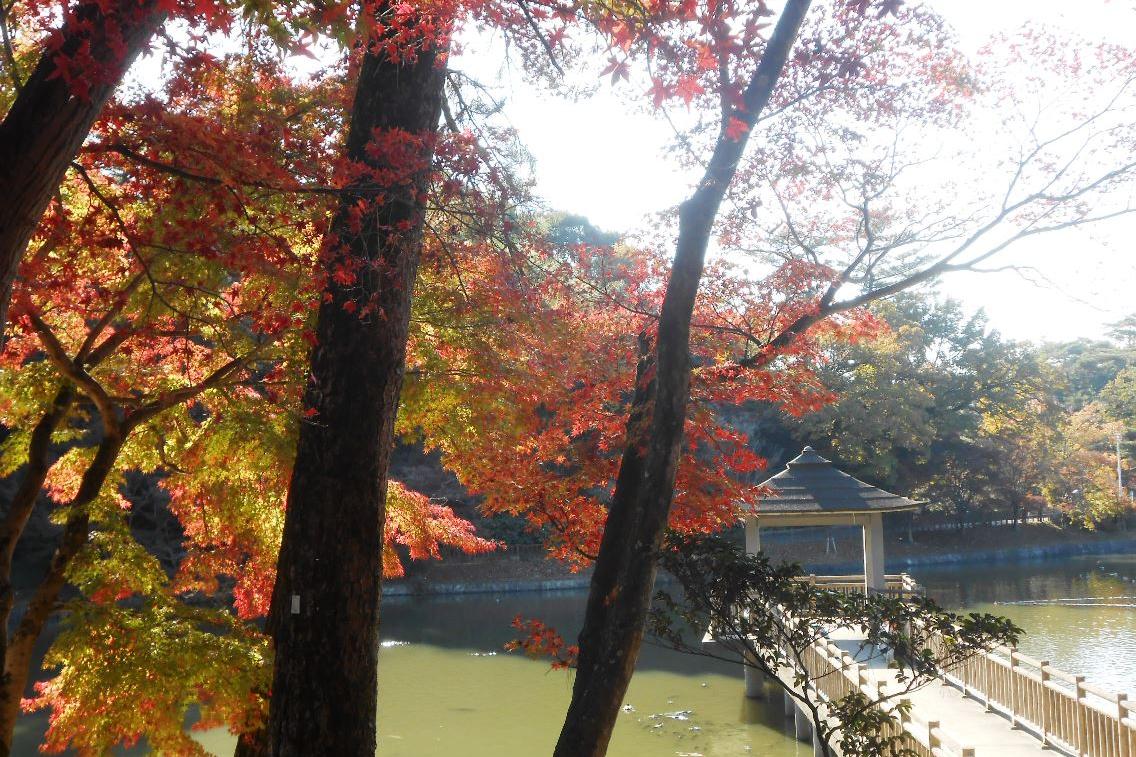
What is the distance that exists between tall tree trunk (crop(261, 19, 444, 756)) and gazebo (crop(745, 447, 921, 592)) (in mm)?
7723

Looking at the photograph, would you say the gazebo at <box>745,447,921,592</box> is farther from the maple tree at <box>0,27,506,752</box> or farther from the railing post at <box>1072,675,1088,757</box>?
the maple tree at <box>0,27,506,752</box>

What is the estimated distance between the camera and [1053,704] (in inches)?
243

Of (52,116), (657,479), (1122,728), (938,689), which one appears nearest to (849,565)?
(938,689)

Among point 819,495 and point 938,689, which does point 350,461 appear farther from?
point 819,495

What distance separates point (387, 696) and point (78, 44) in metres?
10.8

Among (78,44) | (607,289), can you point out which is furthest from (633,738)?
(78,44)

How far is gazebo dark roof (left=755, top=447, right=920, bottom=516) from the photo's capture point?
11047mm

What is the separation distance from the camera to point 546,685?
12.3 meters

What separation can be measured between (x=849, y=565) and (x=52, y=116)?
2359 centimetres

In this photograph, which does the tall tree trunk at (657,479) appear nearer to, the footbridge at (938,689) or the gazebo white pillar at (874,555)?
the footbridge at (938,689)

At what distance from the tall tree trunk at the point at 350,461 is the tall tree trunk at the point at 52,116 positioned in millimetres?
1374

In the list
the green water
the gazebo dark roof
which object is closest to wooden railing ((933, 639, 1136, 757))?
the green water

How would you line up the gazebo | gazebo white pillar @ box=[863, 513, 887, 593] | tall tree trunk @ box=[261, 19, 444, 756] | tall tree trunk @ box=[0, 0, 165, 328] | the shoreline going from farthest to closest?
the shoreline → the gazebo → gazebo white pillar @ box=[863, 513, 887, 593] → tall tree trunk @ box=[261, 19, 444, 756] → tall tree trunk @ box=[0, 0, 165, 328]

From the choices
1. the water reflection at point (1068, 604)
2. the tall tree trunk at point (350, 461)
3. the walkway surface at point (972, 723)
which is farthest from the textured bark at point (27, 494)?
the water reflection at point (1068, 604)
